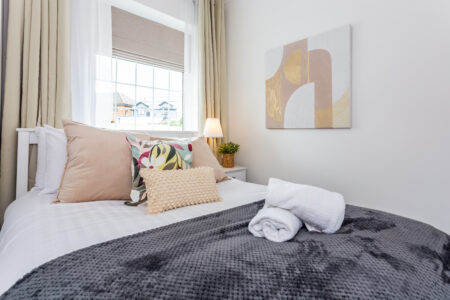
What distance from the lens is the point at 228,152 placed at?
107 inches

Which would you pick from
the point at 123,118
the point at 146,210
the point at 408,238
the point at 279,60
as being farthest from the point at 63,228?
the point at 279,60

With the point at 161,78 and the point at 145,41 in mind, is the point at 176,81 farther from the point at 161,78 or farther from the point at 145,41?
the point at 145,41

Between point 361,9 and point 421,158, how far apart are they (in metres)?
1.22

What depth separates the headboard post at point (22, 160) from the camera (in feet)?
5.30

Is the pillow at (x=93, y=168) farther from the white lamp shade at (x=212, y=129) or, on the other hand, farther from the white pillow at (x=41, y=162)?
the white lamp shade at (x=212, y=129)

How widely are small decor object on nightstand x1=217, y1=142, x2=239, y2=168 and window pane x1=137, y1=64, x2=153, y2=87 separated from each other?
3.39 feet

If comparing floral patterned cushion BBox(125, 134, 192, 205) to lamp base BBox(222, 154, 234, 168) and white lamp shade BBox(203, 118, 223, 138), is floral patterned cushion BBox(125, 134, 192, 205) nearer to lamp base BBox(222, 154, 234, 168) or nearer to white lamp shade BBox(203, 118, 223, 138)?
white lamp shade BBox(203, 118, 223, 138)

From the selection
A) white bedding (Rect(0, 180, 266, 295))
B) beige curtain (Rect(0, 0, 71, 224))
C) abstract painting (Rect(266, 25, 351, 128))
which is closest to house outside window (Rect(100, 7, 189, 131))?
beige curtain (Rect(0, 0, 71, 224))

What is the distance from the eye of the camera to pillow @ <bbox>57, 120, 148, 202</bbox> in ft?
4.17

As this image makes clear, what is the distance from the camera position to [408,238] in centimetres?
83

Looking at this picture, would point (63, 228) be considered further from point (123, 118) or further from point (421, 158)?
point (421, 158)

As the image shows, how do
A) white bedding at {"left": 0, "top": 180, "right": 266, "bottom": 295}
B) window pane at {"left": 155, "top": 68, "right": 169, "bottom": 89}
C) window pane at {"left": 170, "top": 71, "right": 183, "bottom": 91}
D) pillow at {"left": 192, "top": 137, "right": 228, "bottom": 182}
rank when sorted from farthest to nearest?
window pane at {"left": 170, "top": 71, "right": 183, "bottom": 91} → window pane at {"left": 155, "top": 68, "right": 169, "bottom": 89} → pillow at {"left": 192, "top": 137, "right": 228, "bottom": 182} → white bedding at {"left": 0, "top": 180, "right": 266, "bottom": 295}

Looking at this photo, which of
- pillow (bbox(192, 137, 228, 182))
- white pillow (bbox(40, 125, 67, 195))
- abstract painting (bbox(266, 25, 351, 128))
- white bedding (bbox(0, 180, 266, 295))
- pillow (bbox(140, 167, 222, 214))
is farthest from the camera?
abstract painting (bbox(266, 25, 351, 128))

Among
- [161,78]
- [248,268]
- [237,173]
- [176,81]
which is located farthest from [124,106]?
[248,268]
